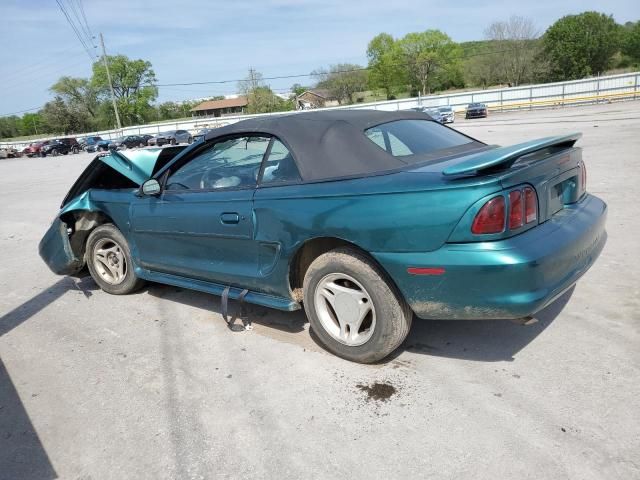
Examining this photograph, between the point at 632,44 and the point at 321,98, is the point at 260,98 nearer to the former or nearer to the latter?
the point at 321,98

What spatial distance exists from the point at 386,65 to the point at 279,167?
94.8 metres

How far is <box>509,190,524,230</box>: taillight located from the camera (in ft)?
8.61

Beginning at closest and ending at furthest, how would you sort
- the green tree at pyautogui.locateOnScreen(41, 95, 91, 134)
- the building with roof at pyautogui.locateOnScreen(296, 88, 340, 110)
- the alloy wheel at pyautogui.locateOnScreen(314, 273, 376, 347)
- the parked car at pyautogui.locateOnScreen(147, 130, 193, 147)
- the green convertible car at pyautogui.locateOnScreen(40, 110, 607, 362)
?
the green convertible car at pyautogui.locateOnScreen(40, 110, 607, 362) → the alloy wheel at pyautogui.locateOnScreen(314, 273, 376, 347) → the parked car at pyautogui.locateOnScreen(147, 130, 193, 147) → the green tree at pyautogui.locateOnScreen(41, 95, 91, 134) → the building with roof at pyautogui.locateOnScreen(296, 88, 340, 110)

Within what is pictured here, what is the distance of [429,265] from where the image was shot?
2705mm

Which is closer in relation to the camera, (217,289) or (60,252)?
(217,289)

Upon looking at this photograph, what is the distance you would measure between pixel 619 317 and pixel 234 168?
9.81 feet

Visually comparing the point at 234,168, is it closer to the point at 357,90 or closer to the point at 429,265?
the point at 429,265

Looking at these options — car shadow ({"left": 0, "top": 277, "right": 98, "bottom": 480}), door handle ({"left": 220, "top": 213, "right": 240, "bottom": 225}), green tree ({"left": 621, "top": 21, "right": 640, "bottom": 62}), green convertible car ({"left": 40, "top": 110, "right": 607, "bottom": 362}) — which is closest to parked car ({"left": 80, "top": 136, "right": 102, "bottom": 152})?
green convertible car ({"left": 40, "top": 110, "right": 607, "bottom": 362})

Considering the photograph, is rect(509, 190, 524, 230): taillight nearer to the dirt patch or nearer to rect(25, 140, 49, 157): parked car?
the dirt patch

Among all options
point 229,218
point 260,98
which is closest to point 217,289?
point 229,218

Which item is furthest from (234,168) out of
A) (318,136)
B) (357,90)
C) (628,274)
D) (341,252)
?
(357,90)

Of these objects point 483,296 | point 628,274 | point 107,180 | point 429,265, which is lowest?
point 628,274

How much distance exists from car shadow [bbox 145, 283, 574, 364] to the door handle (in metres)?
0.93

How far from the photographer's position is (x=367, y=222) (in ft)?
9.40
